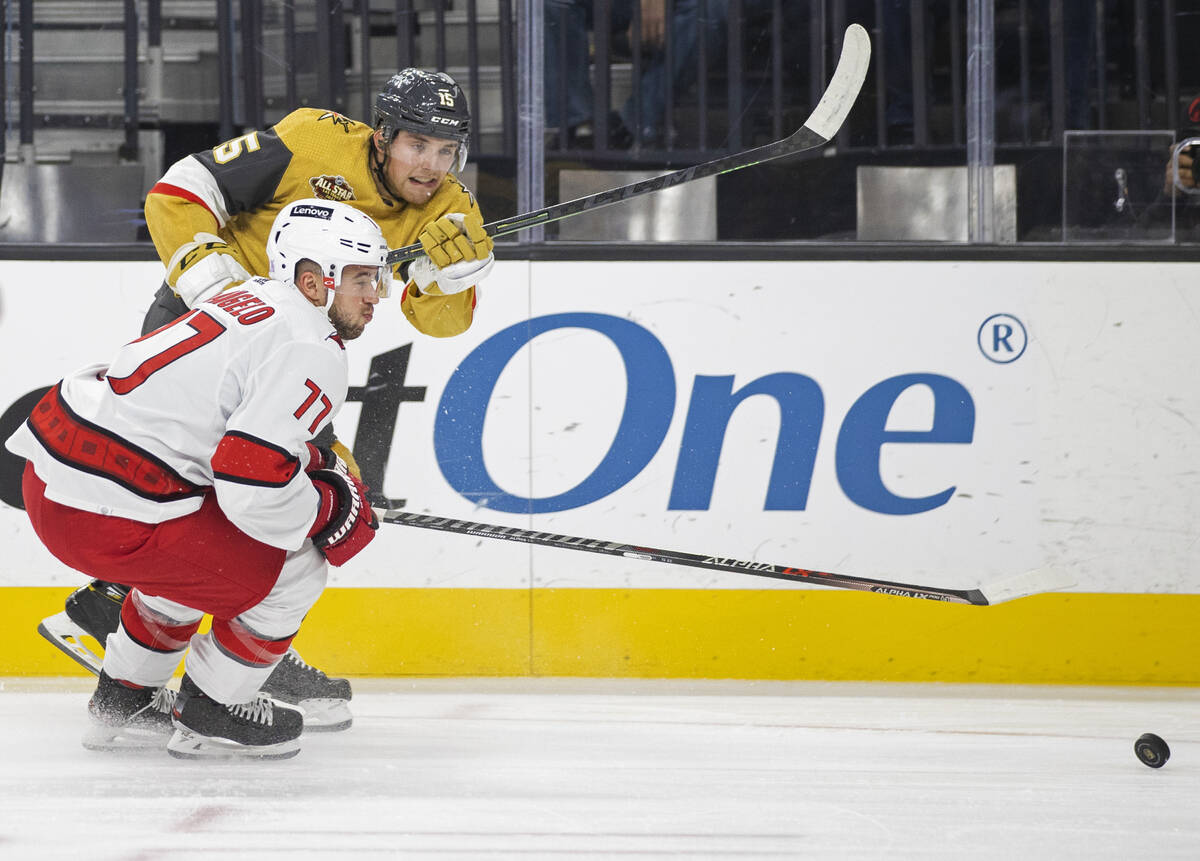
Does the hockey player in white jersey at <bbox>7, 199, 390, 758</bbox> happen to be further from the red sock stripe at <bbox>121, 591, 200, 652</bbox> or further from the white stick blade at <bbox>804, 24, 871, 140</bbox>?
the white stick blade at <bbox>804, 24, 871, 140</bbox>

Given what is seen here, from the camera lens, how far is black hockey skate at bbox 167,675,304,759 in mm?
2049

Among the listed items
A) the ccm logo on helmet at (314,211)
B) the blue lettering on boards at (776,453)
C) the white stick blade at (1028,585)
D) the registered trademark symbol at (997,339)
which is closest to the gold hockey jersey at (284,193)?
the ccm logo on helmet at (314,211)

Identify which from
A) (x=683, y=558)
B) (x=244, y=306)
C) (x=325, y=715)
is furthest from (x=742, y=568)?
(x=244, y=306)

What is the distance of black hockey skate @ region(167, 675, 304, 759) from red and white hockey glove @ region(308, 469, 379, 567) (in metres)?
0.28

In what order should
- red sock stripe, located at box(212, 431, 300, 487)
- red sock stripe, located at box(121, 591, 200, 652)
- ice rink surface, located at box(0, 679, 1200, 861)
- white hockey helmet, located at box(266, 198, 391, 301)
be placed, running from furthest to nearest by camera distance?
red sock stripe, located at box(121, 591, 200, 652), white hockey helmet, located at box(266, 198, 391, 301), red sock stripe, located at box(212, 431, 300, 487), ice rink surface, located at box(0, 679, 1200, 861)

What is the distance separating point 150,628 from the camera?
82.4 inches

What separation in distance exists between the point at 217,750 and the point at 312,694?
338mm

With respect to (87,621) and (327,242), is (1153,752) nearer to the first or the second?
(327,242)

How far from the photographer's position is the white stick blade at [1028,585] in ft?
7.09

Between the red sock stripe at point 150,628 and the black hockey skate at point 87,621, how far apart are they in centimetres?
32

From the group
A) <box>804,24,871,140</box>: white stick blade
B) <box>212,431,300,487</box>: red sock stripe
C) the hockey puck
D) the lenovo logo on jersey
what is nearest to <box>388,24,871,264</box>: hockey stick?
<box>804,24,871,140</box>: white stick blade

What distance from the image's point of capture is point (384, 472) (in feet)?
9.88

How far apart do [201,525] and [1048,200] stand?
216 cm

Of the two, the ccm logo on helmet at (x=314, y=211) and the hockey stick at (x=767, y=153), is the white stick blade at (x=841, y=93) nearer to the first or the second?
the hockey stick at (x=767, y=153)
